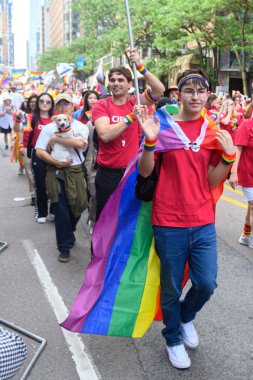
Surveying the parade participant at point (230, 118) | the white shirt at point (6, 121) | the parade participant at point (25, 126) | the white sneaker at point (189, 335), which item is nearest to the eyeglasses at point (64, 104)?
the parade participant at point (25, 126)

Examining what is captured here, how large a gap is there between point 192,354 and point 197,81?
1880mm

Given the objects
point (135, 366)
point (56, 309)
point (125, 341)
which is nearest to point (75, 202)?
point (56, 309)

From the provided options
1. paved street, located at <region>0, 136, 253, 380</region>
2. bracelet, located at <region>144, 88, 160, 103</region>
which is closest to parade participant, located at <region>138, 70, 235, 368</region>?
paved street, located at <region>0, 136, 253, 380</region>

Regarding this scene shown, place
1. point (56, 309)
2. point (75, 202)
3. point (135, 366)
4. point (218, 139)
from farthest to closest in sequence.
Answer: point (75, 202) < point (56, 309) < point (135, 366) < point (218, 139)

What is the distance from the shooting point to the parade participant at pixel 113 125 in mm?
3805

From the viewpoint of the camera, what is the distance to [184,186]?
2754 millimetres

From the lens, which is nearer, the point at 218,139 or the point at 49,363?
the point at 218,139

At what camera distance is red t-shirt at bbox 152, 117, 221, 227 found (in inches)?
108

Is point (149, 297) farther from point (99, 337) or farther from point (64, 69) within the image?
point (64, 69)

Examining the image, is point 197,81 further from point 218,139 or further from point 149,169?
point 149,169

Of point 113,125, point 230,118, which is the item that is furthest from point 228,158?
point 230,118

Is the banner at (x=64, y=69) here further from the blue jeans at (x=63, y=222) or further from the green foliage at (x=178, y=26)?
the blue jeans at (x=63, y=222)

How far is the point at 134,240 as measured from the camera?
305 centimetres

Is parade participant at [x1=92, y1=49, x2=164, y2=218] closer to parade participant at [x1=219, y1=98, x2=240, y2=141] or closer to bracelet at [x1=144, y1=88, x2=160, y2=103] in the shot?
bracelet at [x1=144, y1=88, x2=160, y2=103]
